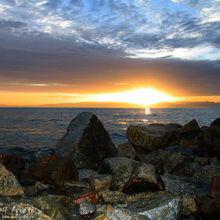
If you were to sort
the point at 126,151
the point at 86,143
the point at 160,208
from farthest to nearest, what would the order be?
the point at 126,151 < the point at 86,143 < the point at 160,208

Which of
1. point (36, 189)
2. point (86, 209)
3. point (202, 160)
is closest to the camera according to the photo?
point (86, 209)

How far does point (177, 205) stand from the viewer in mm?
10906

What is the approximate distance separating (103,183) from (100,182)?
0.45 ft

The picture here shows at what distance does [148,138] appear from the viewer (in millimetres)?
24500

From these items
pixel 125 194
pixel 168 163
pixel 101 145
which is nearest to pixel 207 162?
pixel 168 163

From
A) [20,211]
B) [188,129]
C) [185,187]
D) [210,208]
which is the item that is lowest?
[185,187]

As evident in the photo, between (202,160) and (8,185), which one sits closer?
(8,185)

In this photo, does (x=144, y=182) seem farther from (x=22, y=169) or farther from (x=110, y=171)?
(x=22, y=169)

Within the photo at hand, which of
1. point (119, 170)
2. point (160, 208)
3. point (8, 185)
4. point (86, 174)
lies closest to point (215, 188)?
point (160, 208)

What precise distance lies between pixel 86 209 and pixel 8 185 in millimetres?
2896

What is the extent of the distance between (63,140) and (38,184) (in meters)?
5.17

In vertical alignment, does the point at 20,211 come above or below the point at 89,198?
above

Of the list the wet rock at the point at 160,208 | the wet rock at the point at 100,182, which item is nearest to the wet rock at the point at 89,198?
the wet rock at the point at 100,182

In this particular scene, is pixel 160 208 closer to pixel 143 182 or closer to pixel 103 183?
pixel 143 182
